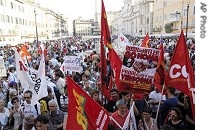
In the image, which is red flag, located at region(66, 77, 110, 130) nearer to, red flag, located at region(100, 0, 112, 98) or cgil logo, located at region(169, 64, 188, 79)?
cgil logo, located at region(169, 64, 188, 79)

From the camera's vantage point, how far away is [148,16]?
9269 centimetres

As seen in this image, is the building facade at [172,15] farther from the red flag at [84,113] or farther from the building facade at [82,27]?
the building facade at [82,27]

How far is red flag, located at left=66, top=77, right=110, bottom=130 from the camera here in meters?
3.72

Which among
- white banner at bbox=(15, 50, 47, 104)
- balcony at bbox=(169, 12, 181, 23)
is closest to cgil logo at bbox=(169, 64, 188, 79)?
white banner at bbox=(15, 50, 47, 104)

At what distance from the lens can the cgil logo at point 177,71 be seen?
15.9 feet

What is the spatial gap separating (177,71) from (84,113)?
6.20 ft

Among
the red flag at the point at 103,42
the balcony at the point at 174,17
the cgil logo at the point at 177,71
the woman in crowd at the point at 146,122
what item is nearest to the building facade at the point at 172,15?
the balcony at the point at 174,17

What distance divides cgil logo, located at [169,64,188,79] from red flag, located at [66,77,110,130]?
1.68 m

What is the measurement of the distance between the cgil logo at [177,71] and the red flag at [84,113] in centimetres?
168

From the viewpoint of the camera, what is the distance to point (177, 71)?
4879 mm
